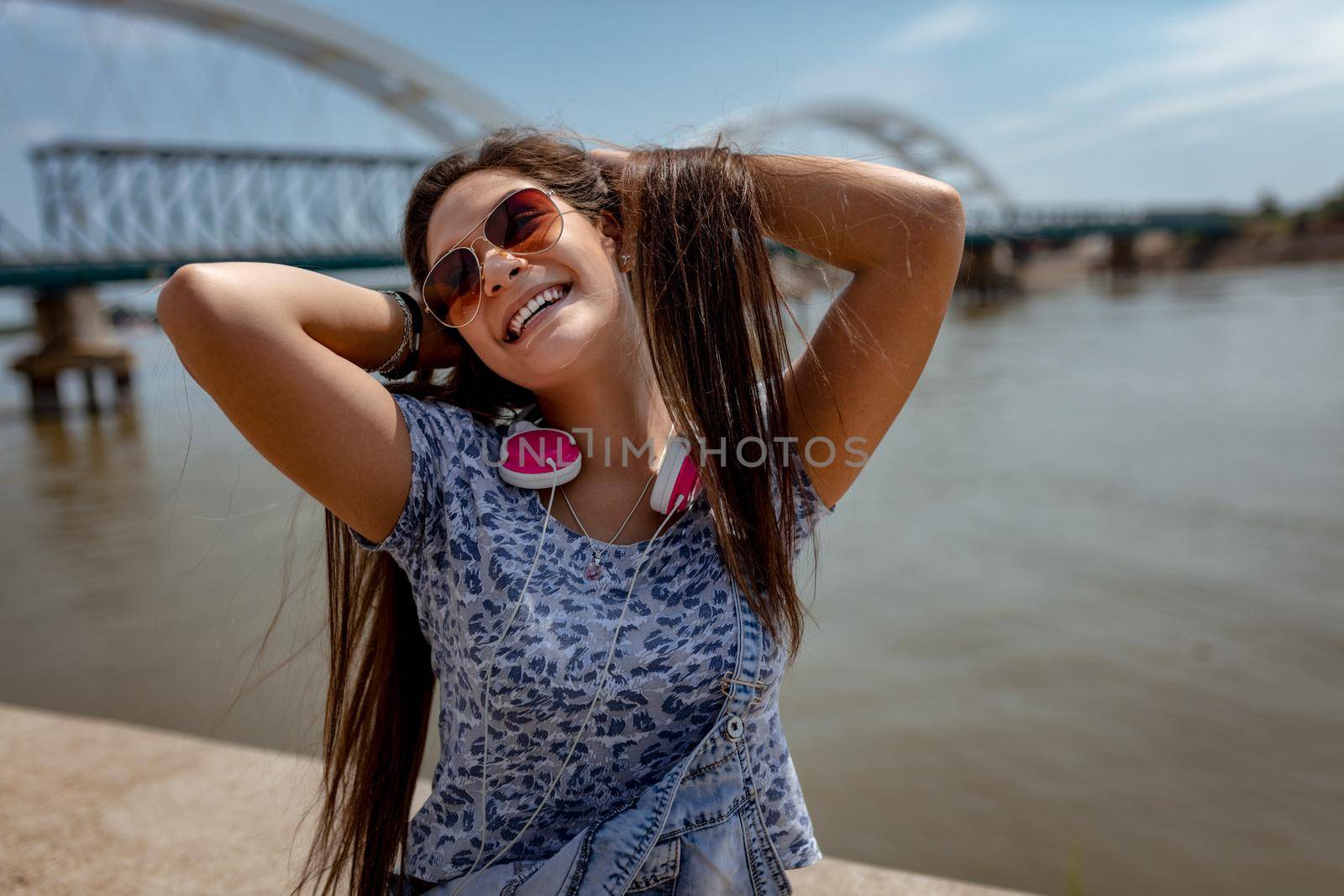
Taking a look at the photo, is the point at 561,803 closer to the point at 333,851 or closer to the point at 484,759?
the point at 484,759

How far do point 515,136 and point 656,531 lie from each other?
0.72 metres

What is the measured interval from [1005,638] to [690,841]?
4671 millimetres

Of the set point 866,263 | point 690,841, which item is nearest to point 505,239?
point 866,263

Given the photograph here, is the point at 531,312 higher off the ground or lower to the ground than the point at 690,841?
higher

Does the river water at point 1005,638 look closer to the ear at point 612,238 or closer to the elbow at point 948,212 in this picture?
the ear at point 612,238

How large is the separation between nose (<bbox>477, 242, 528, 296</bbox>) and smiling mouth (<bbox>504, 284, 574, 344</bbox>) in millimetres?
43

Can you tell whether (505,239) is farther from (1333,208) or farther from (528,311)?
(1333,208)

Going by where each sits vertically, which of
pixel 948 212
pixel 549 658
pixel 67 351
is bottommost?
pixel 67 351

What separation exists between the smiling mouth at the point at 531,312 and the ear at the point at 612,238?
13cm

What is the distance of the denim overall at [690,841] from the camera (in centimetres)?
128

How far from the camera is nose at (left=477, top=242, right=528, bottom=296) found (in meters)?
1.44

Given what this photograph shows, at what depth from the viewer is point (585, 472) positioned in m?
1.54

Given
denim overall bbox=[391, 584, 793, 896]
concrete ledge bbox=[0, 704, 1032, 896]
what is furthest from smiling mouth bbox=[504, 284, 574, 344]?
concrete ledge bbox=[0, 704, 1032, 896]

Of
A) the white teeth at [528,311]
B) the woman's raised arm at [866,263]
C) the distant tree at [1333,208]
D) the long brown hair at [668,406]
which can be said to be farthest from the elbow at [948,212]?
the distant tree at [1333,208]
